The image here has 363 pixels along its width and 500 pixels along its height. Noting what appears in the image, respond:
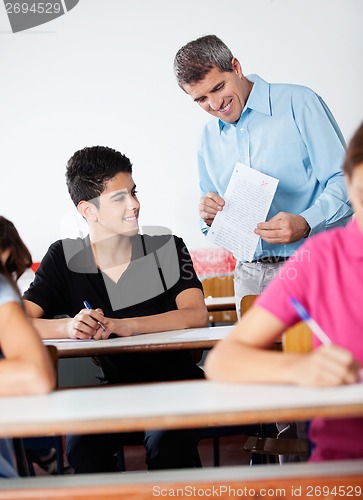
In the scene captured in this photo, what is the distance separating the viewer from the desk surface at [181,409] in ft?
3.11

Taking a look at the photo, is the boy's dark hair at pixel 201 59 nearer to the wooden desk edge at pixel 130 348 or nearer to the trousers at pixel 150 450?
the wooden desk edge at pixel 130 348

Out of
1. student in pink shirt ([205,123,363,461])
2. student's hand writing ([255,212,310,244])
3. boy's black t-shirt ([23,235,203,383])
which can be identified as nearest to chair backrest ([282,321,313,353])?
student in pink shirt ([205,123,363,461])

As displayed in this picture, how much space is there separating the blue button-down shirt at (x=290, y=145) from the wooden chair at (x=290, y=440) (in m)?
0.79

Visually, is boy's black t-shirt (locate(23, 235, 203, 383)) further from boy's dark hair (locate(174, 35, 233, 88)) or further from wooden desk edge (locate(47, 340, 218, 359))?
boy's dark hair (locate(174, 35, 233, 88))

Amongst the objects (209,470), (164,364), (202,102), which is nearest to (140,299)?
(164,364)

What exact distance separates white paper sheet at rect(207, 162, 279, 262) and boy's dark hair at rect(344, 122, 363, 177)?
1.16m

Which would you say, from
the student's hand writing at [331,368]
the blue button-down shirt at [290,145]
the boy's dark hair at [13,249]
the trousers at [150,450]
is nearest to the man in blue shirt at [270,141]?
the blue button-down shirt at [290,145]

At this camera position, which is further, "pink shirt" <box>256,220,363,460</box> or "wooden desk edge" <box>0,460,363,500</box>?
"pink shirt" <box>256,220,363,460</box>

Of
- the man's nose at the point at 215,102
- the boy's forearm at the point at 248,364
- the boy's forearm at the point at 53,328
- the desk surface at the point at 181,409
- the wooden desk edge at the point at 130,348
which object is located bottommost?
the wooden desk edge at the point at 130,348

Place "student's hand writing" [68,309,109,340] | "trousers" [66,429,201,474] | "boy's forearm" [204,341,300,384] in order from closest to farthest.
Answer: "boy's forearm" [204,341,300,384]
"trousers" [66,429,201,474]
"student's hand writing" [68,309,109,340]

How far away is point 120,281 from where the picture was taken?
7.38 ft

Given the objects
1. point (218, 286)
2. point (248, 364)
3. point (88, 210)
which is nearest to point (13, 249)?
point (248, 364)

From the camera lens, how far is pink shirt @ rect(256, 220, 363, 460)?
3.95ft

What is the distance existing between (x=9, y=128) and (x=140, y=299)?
260 centimetres
